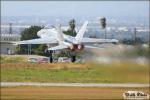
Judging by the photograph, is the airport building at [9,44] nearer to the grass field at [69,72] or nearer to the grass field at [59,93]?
the grass field at [69,72]

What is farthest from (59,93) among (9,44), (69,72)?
(9,44)

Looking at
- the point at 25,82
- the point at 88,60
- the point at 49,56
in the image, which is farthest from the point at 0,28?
the point at 88,60

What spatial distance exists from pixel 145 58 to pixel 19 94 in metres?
13.0

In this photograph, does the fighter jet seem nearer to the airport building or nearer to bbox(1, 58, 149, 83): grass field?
the airport building

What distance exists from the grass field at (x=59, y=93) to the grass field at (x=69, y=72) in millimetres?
1042

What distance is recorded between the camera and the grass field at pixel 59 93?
2925cm

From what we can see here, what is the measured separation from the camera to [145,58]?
65.1ft

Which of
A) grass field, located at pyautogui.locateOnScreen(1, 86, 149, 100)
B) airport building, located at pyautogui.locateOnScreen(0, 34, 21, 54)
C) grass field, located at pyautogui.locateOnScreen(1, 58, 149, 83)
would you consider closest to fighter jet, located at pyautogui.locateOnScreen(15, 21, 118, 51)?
airport building, located at pyautogui.locateOnScreen(0, 34, 21, 54)

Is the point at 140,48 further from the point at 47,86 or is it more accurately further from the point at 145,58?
the point at 47,86

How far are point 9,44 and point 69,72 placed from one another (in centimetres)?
1823

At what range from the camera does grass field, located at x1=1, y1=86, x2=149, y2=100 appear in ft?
96.0

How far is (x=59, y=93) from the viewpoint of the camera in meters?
31.5

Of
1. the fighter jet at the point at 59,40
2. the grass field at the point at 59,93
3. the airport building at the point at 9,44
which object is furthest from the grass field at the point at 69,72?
the fighter jet at the point at 59,40

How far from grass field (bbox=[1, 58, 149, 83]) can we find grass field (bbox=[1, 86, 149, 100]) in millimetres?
1042
